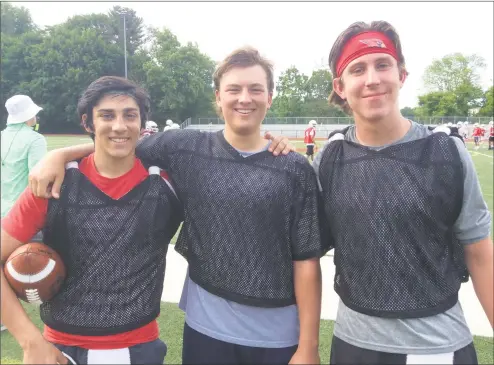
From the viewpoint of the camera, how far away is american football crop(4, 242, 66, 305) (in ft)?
6.00

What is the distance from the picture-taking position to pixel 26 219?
6.17ft

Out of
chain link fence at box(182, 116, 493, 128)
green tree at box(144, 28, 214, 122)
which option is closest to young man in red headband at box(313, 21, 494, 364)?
green tree at box(144, 28, 214, 122)

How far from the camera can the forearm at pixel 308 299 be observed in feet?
6.30

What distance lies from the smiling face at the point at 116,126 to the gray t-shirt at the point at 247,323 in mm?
781

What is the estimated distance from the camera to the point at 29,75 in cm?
3512

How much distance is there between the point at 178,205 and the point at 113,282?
1.51ft

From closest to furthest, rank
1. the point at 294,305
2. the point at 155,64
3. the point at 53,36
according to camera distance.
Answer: the point at 294,305, the point at 53,36, the point at 155,64

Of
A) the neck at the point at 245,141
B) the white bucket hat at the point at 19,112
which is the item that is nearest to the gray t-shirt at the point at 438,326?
the neck at the point at 245,141

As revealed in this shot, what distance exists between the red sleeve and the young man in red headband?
126 cm

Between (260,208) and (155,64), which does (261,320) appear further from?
(155,64)

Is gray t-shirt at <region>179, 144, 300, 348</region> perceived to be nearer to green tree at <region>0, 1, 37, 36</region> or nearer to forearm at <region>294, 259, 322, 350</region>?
forearm at <region>294, 259, 322, 350</region>

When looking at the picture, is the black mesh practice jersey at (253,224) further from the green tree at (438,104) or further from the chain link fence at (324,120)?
the green tree at (438,104)

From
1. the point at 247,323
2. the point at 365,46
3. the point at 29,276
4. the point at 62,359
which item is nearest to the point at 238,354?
the point at 247,323

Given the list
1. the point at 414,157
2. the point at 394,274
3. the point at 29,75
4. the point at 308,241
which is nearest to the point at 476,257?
the point at 394,274
